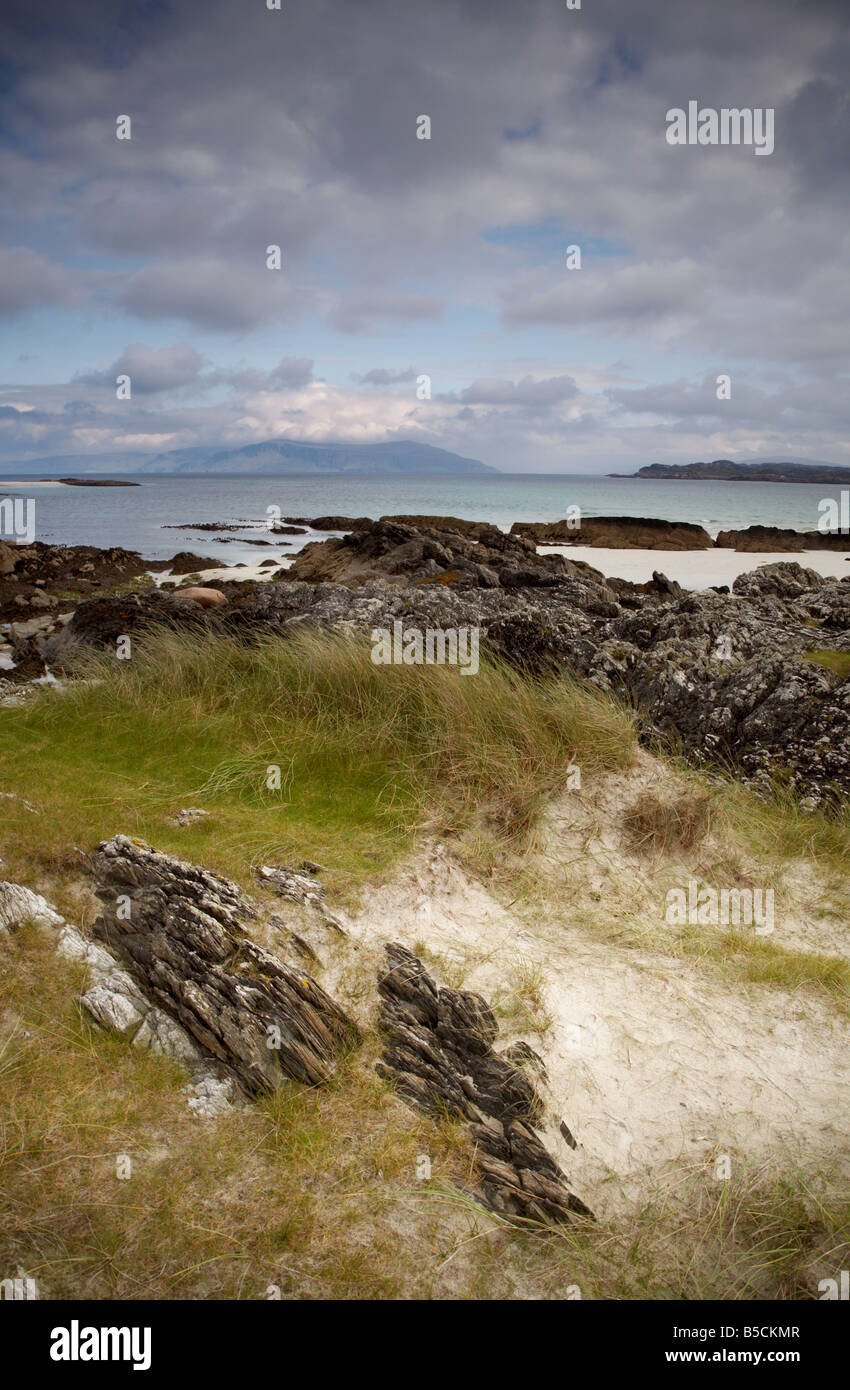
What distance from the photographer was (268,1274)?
103 inches

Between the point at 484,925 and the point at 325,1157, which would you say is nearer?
the point at 325,1157

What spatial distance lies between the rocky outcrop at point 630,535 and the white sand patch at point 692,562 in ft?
3.31

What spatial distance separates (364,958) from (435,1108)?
3.11 ft

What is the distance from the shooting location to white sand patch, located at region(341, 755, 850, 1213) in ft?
10.8

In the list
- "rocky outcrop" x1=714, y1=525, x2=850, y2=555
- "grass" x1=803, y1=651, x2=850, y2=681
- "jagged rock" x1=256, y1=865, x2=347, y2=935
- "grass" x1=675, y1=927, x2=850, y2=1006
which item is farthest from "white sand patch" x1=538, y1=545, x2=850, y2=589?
"jagged rock" x1=256, y1=865, x2=347, y2=935

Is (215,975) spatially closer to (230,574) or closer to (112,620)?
(112,620)

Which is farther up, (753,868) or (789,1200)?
(753,868)

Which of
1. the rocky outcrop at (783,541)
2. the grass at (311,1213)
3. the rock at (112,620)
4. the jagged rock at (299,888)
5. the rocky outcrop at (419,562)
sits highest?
the rocky outcrop at (783,541)

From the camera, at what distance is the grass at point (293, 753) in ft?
16.6

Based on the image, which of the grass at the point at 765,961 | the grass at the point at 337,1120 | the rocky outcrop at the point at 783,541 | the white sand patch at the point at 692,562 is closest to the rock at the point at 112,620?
the grass at the point at 337,1120

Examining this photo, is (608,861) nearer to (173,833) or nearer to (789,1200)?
(789,1200)

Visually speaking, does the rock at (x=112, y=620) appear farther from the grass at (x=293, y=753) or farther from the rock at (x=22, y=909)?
the rock at (x=22, y=909)

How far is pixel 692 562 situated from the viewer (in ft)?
78.1

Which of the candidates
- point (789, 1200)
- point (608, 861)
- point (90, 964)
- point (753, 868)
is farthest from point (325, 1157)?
point (753, 868)
